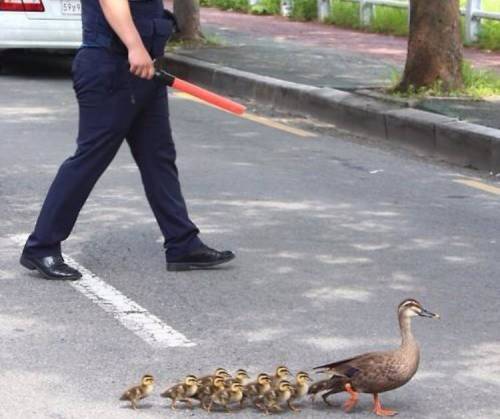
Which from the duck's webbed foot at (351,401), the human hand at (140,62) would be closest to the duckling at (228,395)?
the duck's webbed foot at (351,401)

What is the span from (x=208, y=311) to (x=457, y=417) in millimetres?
1637

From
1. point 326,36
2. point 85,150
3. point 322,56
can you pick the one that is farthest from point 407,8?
point 85,150

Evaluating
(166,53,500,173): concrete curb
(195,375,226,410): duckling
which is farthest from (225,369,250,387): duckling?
(166,53,500,173): concrete curb

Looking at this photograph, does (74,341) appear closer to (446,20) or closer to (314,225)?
(314,225)

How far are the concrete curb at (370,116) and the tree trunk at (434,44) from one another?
54cm

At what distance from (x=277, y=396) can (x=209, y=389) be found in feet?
0.79

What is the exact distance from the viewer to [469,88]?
12859mm

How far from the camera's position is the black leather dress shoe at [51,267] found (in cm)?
695

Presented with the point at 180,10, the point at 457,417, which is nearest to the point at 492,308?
the point at 457,417

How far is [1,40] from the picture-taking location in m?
14.8

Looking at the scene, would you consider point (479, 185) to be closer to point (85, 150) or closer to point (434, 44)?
point (434, 44)

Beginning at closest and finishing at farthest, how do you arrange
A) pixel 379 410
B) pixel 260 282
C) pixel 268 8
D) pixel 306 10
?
pixel 379 410
pixel 260 282
pixel 306 10
pixel 268 8

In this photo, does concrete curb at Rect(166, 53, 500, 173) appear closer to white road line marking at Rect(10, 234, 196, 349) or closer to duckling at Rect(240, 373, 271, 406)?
white road line marking at Rect(10, 234, 196, 349)

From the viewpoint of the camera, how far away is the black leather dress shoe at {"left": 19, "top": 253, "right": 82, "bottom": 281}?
695cm
